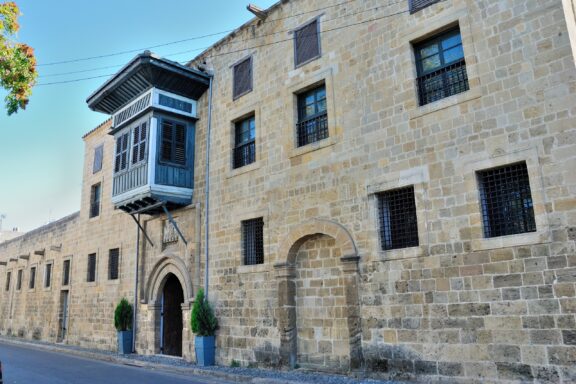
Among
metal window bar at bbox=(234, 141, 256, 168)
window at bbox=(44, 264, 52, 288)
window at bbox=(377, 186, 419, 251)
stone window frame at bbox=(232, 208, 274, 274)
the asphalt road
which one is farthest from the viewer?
window at bbox=(44, 264, 52, 288)

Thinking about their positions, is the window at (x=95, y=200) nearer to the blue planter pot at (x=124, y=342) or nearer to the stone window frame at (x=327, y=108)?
the blue planter pot at (x=124, y=342)

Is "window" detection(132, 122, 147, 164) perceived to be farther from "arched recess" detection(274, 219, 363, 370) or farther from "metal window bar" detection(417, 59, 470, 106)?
"metal window bar" detection(417, 59, 470, 106)

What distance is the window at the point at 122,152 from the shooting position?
14.2 meters

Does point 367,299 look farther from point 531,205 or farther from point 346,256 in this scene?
point 531,205

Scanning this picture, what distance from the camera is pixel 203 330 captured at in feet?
38.1

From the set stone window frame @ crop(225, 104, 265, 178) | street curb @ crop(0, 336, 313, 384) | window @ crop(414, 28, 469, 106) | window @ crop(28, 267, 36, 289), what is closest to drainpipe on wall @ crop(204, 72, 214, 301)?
stone window frame @ crop(225, 104, 265, 178)

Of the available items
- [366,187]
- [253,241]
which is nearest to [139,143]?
[253,241]

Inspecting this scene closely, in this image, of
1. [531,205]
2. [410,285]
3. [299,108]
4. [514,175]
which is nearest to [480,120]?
[514,175]

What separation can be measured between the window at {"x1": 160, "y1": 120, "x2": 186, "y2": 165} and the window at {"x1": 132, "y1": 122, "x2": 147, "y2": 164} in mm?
575

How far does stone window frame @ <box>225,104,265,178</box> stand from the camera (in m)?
11.6

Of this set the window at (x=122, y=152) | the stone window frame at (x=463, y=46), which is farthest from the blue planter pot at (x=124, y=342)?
the stone window frame at (x=463, y=46)

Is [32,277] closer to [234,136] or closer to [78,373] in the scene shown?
[78,373]

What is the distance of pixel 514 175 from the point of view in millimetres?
7254

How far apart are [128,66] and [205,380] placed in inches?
353
